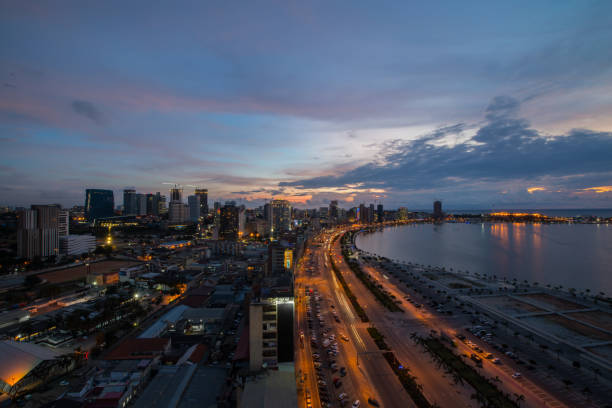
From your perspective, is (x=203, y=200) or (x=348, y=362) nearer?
(x=348, y=362)

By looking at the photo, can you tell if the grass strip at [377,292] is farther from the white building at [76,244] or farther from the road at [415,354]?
the white building at [76,244]

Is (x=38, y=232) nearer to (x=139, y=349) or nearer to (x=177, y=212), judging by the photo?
(x=139, y=349)

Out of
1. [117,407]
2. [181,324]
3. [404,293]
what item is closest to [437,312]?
[404,293]

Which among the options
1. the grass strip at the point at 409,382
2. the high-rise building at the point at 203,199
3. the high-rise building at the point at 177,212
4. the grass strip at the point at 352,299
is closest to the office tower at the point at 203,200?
the high-rise building at the point at 203,199

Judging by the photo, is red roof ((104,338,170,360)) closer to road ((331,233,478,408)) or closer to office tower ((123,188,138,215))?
road ((331,233,478,408))

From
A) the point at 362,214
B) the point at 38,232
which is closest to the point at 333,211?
the point at 362,214
